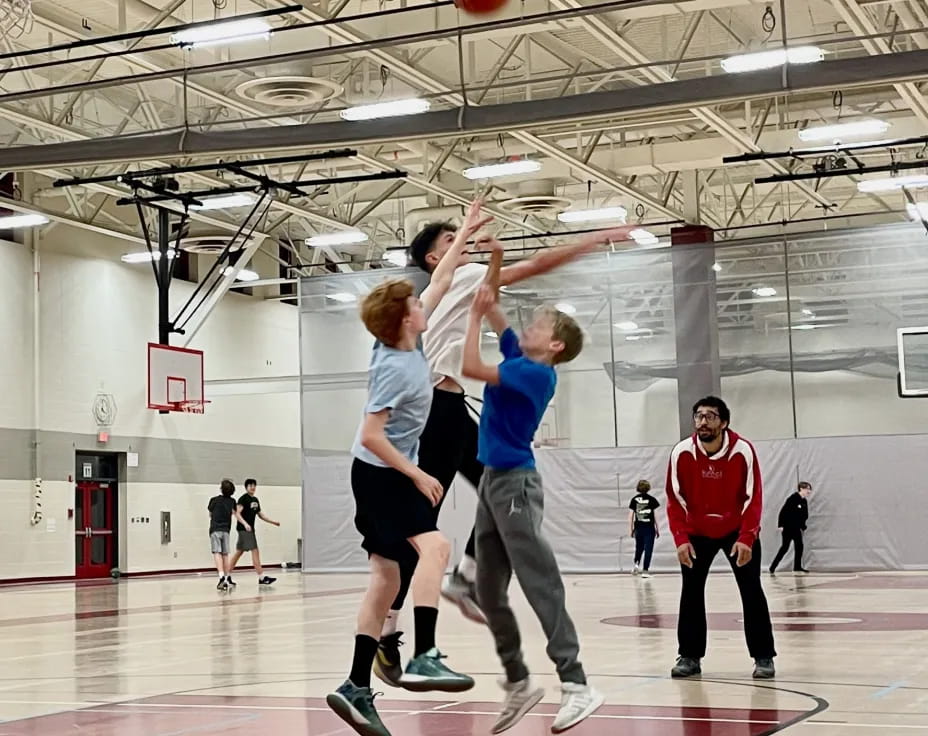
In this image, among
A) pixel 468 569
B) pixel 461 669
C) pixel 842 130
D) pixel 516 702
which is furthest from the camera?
pixel 842 130

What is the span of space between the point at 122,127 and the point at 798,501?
1451 cm

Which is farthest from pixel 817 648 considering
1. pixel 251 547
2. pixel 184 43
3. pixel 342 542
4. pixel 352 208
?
pixel 352 208

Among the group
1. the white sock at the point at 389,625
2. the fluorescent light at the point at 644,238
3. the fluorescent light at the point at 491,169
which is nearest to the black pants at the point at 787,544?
the fluorescent light at the point at 644,238

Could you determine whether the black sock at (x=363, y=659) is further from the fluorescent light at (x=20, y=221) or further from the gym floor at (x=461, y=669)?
the fluorescent light at (x=20, y=221)

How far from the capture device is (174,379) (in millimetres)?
27375

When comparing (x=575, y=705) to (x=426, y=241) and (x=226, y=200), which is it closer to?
(x=426, y=241)

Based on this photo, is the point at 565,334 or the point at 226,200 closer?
the point at 565,334

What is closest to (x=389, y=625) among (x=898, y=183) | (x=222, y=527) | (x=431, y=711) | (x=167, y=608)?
(x=431, y=711)

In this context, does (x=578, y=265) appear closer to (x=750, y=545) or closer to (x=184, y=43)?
(x=184, y=43)

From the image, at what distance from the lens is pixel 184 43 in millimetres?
17844

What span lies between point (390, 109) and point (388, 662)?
1542 cm

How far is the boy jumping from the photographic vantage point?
19.1ft

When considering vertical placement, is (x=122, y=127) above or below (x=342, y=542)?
above

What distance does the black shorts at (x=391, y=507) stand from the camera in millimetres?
5941
